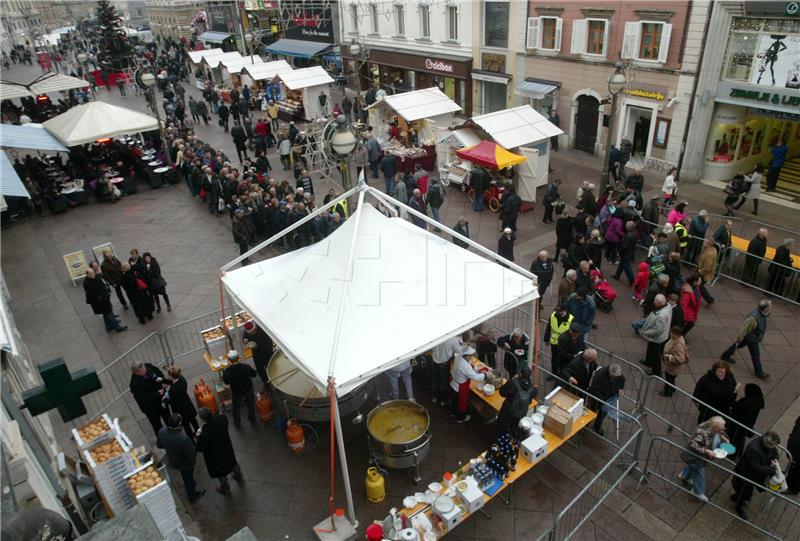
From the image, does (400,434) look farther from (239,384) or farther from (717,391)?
(717,391)

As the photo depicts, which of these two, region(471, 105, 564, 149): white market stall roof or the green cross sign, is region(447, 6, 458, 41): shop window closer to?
region(471, 105, 564, 149): white market stall roof

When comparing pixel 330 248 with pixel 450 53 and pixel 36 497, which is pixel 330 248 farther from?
pixel 450 53

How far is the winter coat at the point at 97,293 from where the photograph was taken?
34.8 ft

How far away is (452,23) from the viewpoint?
25.5m

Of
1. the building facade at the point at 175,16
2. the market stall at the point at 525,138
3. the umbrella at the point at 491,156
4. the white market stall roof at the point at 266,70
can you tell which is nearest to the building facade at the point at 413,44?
the white market stall roof at the point at 266,70

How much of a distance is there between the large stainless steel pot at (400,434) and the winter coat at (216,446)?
6.27 feet

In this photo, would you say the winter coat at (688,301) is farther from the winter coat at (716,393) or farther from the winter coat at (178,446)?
the winter coat at (178,446)

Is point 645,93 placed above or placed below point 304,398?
above

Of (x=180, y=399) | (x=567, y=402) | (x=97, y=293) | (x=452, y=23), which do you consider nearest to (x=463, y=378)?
(x=567, y=402)

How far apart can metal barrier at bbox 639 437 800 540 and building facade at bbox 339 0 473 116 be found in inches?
765

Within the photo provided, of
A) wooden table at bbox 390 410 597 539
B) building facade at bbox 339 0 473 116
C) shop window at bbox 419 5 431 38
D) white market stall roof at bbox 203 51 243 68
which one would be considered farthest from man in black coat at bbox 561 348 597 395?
white market stall roof at bbox 203 51 243 68

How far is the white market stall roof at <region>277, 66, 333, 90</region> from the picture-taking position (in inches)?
977

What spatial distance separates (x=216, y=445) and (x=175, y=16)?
231ft

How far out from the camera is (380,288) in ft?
23.8
